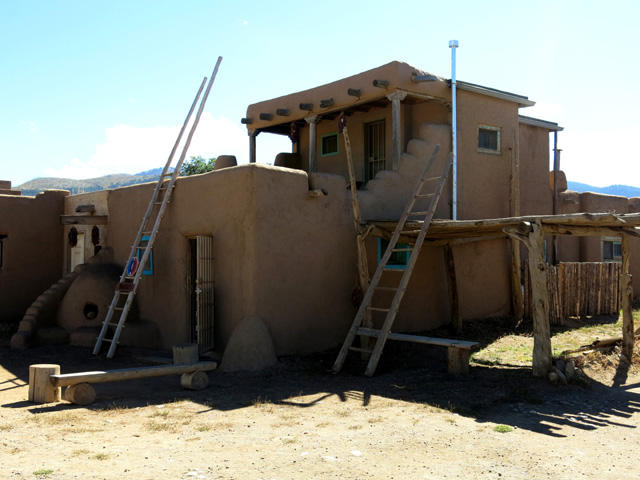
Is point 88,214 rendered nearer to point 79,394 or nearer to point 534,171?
point 79,394

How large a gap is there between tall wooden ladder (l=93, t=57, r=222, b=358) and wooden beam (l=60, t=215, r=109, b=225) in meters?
1.82

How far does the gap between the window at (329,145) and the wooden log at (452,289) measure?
4.20m

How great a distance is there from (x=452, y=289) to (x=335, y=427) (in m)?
7.12

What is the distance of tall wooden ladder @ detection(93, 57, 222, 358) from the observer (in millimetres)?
10836

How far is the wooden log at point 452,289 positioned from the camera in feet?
Result: 42.4

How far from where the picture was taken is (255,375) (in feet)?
30.4

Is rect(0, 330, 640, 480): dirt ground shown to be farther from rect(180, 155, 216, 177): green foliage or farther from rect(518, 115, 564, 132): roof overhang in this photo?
rect(180, 155, 216, 177): green foliage

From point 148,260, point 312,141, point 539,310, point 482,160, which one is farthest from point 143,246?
point 482,160

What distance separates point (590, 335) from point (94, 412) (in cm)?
1047

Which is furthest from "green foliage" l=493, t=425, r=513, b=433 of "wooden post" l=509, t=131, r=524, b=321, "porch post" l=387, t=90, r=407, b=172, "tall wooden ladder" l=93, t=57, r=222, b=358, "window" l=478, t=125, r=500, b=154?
"window" l=478, t=125, r=500, b=154

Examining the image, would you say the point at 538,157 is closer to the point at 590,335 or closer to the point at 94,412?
the point at 590,335

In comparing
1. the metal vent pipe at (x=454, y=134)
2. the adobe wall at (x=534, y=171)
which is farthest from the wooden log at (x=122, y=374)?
the adobe wall at (x=534, y=171)

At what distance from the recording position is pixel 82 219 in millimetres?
13281

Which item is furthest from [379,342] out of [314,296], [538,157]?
[538,157]
